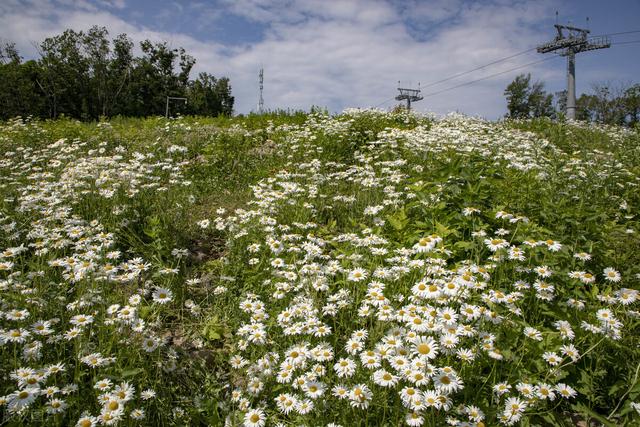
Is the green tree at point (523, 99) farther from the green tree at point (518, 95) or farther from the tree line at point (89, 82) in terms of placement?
the tree line at point (89, 82)

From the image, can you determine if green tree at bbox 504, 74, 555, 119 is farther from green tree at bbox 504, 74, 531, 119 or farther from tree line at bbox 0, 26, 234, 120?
tree line at bbox 0, 26, 234, 120

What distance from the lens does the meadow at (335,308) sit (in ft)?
6.72

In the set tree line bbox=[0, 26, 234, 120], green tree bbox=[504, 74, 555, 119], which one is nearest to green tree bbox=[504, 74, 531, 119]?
green tree bbox=[504, 74, 555, 119]

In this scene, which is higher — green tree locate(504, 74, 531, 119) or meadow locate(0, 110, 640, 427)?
green tree locate(504, 74, 531, 119)

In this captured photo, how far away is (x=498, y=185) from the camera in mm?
4254

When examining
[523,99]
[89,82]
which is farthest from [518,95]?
[89,82]

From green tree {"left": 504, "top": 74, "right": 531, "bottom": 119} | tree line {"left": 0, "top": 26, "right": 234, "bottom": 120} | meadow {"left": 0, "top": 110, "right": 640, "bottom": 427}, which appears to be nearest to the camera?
meadow {"left": 0, "top": 110, "right": 640, "bottom": 427}

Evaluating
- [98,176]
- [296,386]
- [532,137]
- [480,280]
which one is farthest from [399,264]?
[532,137]

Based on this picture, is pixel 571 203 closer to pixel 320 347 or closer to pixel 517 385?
pixel 517 385

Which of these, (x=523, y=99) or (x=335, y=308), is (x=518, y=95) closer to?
(x=523, y=99)

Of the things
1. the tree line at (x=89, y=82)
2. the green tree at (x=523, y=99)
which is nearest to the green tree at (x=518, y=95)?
the green tree at (x=523, y=99)

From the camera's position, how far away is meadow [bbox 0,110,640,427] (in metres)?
2.05

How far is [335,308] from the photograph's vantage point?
2.72 metres

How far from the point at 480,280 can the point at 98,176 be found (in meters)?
4.48
